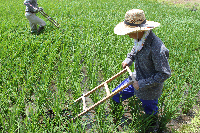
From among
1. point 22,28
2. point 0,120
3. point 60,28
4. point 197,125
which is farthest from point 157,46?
point 22,28

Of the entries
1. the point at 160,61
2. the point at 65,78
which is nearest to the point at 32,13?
the point at 65,78

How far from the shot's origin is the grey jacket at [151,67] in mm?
1863

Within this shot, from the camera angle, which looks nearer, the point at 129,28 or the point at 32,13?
the point at 129,28

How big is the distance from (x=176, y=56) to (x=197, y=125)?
201 cm

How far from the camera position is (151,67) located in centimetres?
208

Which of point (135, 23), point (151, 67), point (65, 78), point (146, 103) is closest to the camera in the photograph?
point (135, 23)

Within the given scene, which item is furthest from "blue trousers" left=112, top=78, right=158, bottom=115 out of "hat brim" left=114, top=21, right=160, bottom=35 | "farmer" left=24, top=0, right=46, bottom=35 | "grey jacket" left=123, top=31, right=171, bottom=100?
"farmer" left=24, top=0, right=46, bottom=35

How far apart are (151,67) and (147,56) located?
187 millimetres

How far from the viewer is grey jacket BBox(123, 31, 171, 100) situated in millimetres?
1863

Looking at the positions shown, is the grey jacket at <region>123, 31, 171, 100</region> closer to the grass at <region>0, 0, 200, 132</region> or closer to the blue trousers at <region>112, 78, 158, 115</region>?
the blue trousers at <region>112, 78, 158, 115</region>

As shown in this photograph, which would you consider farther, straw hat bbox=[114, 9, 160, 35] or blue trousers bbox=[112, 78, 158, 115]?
blue trousers bbox=[112, 78, 158, 115]

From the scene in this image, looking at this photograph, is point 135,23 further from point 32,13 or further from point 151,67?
point 32,13

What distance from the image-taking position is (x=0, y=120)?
211 centimetres

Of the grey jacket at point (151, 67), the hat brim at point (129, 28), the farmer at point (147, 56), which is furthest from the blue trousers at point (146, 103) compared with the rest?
the hat brim at point (129, 28)
